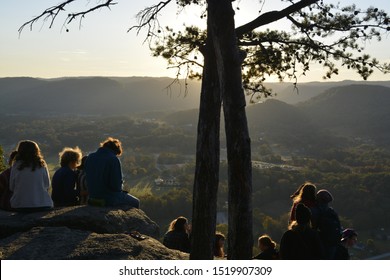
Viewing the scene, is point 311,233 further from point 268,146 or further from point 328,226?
point 268,146

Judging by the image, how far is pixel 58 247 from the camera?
4812 mm

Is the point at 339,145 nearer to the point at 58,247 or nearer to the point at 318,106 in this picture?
the point at 318,106

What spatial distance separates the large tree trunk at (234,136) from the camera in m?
4.73

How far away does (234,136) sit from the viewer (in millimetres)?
4816

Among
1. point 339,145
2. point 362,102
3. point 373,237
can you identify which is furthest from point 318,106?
point 373,237

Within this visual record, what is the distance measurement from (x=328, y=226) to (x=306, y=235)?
974 millimetres

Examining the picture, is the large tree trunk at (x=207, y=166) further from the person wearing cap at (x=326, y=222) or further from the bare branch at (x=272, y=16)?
the person wearing cap at (x=326, y=222)

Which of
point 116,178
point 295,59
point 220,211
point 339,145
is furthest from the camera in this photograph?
point 339,145

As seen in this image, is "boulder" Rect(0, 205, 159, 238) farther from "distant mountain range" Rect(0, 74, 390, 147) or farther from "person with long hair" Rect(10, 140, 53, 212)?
"distant mountain range" Rect(0, 74, 390, 147)

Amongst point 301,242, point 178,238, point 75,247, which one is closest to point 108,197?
point 178,238

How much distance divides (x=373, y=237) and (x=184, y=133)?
72.1 m

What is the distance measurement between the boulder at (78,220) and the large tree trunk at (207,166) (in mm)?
1062

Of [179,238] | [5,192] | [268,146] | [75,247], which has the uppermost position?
[5,192]
